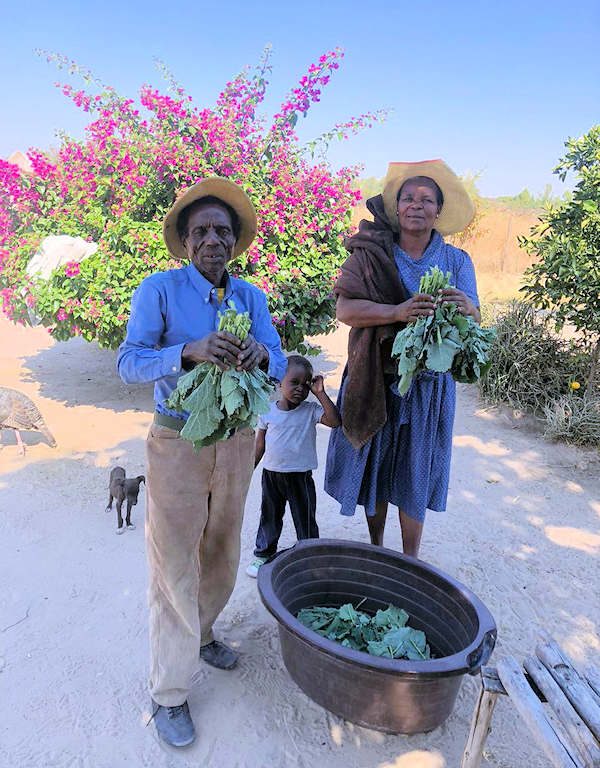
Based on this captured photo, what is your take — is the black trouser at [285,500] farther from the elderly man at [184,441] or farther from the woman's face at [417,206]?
the woman's face at [417,206]

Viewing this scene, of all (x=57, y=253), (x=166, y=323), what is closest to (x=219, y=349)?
(x=166, y=323)

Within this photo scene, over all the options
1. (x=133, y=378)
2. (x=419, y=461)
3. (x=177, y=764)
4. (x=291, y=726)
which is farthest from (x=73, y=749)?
(x=419, y=461)

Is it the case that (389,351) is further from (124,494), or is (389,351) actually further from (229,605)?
(124,494)

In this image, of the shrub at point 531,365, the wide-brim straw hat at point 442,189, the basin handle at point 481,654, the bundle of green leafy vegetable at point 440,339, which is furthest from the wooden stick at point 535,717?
the shrub at point 531,365

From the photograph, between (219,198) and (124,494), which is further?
(124,494)

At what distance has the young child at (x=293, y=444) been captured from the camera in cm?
314

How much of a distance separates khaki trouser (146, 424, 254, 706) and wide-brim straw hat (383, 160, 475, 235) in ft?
5.04

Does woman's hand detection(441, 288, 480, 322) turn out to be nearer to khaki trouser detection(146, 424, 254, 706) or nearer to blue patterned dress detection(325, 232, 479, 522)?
blue patterned dress detection(325, 232, 479, 522)

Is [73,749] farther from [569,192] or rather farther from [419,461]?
[569,192]

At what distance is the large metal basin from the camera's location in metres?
2.19

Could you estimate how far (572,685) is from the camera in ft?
6.21

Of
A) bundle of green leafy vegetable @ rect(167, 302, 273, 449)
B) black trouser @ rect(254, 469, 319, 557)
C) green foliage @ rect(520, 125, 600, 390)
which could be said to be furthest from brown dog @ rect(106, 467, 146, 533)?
green foliage @ rect(520, 125, 600, 390)

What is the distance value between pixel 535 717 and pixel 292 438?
185 cm

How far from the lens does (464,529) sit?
434 centimetres
